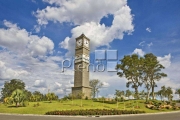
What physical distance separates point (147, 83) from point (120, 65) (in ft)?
28.1

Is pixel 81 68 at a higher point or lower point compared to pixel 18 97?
higher

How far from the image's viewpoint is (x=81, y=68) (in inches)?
1993

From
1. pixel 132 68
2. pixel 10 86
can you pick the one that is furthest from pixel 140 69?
pixel 10 86

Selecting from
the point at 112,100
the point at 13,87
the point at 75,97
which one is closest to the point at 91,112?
the point at 112,100

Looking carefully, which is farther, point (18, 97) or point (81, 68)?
point (81, 68)

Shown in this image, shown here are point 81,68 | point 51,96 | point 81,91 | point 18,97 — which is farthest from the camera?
point 81,68

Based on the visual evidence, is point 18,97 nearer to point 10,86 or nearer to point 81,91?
point 81,91

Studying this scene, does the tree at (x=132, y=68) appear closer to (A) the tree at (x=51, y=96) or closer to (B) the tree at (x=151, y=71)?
(B) the tree at (x=151, y=71)

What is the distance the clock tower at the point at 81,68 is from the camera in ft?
162

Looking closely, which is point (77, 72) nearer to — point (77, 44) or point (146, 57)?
point (77, 44)

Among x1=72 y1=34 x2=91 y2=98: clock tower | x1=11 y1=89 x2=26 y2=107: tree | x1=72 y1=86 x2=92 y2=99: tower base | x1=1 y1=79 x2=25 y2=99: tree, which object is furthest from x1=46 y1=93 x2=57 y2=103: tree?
x1=1 y1=79 x2=25 y2=99: tree

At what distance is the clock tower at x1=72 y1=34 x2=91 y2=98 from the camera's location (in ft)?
162

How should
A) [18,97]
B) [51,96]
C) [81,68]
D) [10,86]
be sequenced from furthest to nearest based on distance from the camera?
[10,86] → [81,68] → [51,96] → [18,97]

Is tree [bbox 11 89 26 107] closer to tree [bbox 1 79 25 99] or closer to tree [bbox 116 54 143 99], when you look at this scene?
tree [bbox 116 54 143 99]
